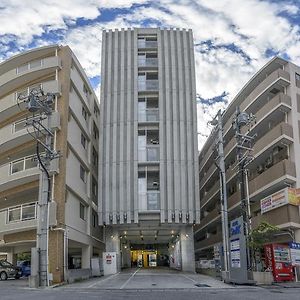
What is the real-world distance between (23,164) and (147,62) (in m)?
17.3

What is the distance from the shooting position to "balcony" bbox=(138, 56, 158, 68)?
44906mm

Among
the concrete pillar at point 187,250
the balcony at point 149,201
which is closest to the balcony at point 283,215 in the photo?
the concrete pillar at point 187,250

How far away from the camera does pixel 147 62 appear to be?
148ft

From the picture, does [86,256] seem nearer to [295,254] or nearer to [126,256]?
[295,254]

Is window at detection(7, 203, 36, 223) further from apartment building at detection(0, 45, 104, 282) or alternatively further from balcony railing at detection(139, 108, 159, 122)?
balcony railing at detection(139, 108, 159, 122)

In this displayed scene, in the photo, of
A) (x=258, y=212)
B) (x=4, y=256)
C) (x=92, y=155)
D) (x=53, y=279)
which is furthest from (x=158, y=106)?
(x=4, y=256)

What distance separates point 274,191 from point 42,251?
21885mm

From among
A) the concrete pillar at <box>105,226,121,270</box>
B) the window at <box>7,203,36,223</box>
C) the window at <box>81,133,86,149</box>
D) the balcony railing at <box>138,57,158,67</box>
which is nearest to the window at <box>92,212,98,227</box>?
the concrete pillar at <box>105,226,121,270</box>

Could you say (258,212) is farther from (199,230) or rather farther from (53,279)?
(199,230)

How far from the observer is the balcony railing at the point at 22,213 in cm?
3259

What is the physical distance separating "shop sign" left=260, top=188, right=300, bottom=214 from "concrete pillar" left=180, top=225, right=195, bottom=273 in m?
8.44

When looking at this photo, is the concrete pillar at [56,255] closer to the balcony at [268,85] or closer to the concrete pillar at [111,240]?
the concrete pillar at [111,240]

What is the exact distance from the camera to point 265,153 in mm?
41688

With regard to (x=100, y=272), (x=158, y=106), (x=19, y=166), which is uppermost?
(x=158, y=106)
